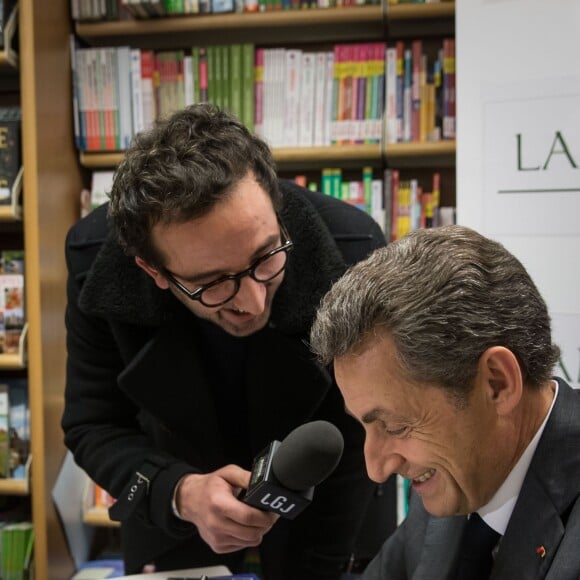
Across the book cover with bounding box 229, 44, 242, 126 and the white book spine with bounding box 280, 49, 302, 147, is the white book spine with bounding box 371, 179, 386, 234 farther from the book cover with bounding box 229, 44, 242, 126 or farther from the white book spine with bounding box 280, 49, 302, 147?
the book cover with bounding box 229, 44, 242, 126

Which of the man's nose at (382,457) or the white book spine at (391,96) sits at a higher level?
the white book spine at (391,96)

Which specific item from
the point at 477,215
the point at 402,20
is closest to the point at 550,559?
the point at 477,215

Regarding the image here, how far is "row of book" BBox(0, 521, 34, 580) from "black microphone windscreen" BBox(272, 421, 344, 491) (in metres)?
1.74

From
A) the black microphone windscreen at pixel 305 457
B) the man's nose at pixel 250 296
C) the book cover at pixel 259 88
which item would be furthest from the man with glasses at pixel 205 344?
the book cover at pixel 259 88

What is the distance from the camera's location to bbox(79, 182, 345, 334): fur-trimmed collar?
1.35 meters

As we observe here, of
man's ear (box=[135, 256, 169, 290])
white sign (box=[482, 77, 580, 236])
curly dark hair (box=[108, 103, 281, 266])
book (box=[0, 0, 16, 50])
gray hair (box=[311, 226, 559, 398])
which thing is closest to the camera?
gray hair (box=[311, 226, 559, 398])

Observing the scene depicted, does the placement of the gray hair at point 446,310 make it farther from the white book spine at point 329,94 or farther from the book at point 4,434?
Answer: the book at point 4,434

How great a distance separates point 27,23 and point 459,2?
1.31 metres

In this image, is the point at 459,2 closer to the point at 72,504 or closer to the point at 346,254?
the point at 346,254

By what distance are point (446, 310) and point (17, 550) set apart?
2.15 meters

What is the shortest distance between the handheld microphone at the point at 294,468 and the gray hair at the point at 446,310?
0.20 m

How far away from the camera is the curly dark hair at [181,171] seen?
1126 millimetres

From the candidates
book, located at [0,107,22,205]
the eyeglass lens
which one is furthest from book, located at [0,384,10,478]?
the eyeglass lens

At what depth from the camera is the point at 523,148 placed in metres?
1.84
